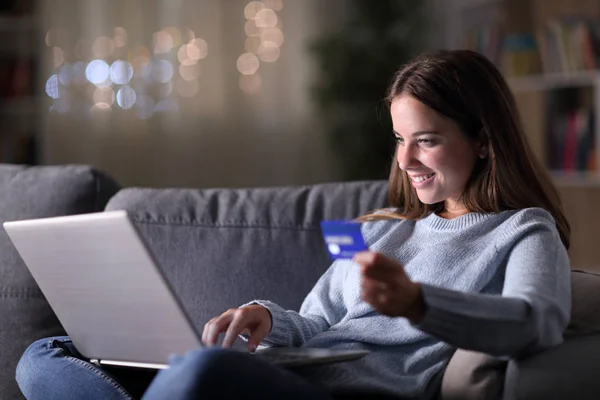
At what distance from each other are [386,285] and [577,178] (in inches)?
116

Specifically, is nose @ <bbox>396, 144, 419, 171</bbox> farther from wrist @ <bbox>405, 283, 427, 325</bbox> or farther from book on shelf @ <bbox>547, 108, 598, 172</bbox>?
book on shelf @ <bbox>547, 108, 598, 172</bbox>

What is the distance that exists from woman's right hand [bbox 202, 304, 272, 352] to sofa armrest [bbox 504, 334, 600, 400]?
0.41 meters

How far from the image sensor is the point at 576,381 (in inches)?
54.8

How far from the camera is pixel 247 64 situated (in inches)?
196

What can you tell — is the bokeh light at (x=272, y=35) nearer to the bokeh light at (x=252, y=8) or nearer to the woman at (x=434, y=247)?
the bokeh light at (x=252, y=8)

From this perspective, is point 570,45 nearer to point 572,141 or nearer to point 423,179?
point 572,141

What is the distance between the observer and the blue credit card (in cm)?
128

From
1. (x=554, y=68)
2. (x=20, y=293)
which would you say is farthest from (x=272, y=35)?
(x=20, y=293)

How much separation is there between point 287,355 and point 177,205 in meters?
0.70

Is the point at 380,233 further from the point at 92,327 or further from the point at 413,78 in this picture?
the point at 92,327

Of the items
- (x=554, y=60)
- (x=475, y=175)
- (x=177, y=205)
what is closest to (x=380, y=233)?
(x=475, y=175)

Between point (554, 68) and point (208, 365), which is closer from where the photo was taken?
point (208, 365)

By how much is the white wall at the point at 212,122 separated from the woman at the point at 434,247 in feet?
10.6

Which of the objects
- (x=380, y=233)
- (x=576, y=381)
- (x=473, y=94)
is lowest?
(x=576, y=381)
